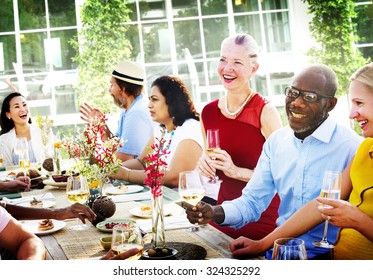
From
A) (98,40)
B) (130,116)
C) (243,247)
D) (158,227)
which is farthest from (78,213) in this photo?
(130,116)

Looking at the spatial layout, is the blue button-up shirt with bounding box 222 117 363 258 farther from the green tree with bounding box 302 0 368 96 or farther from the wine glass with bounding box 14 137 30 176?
the wine glass with bounding box 14 137 30 176

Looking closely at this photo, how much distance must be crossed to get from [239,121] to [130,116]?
129cm

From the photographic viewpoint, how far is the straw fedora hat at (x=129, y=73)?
313cm

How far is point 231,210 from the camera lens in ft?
7.45

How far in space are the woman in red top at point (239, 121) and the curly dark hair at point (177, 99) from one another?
0.42 meters

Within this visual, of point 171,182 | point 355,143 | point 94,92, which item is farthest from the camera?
point 94,92

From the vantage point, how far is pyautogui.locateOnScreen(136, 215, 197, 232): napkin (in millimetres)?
2092

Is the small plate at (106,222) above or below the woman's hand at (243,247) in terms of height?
above

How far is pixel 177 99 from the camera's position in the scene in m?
3.21

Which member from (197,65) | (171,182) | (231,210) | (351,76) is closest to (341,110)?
(351,76)

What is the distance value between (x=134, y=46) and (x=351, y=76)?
129 centimetres

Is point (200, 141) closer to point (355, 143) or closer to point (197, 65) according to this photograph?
point (197, 65)

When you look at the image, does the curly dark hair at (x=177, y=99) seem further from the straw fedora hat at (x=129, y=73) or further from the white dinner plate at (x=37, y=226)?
the white dinner plate at (x=37, y=226)

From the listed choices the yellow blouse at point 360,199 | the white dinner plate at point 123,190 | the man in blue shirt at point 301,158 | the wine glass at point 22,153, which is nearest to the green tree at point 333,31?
the man in blue shirt at point 301,158
